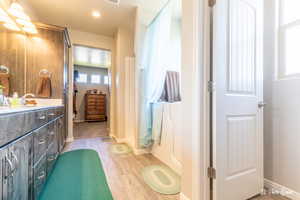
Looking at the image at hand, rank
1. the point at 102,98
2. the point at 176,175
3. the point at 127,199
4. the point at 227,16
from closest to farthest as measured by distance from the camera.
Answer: the point at 227,16 → the point at 127,199 → the point at 176,175 → the point at 102,98

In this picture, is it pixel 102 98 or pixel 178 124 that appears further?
pixel 102 98

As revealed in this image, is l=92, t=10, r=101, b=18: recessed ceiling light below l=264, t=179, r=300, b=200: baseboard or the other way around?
the other way around

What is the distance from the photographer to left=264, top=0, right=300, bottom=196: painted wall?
1.27 metres

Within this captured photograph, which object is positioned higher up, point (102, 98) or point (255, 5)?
point (255, 5)

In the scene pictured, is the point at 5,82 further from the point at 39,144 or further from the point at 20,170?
the point at 20,170

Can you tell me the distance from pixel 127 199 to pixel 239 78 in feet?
4.88

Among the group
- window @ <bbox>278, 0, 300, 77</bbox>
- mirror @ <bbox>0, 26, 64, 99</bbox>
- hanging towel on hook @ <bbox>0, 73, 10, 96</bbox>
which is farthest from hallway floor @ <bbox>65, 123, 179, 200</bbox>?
window @ <bbox>278, 0, 300, 77</bbox>

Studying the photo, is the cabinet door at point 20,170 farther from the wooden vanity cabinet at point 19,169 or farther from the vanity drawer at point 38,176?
the vanity drawer at point 38,176

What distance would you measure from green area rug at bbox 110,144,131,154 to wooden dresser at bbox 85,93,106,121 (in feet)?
12.5

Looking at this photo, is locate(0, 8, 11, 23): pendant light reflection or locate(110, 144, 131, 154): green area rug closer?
locate(0, 8, 11, 23): pendant light reflection

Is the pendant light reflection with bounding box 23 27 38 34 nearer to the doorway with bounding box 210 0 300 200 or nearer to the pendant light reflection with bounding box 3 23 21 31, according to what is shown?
the pendant light reflection with bounding box 3 23 21 31

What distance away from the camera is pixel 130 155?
232 cm

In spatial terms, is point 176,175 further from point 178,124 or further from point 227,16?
point 227,16

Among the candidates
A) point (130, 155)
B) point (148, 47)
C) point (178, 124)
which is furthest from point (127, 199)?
point (148, 47)
